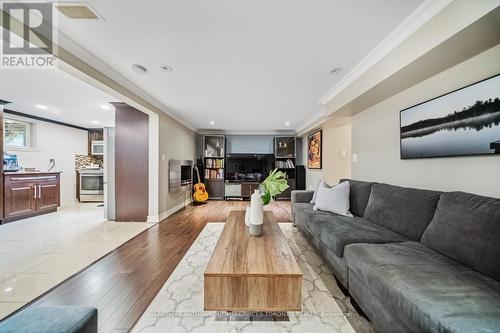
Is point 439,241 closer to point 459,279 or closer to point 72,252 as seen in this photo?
point 459,279

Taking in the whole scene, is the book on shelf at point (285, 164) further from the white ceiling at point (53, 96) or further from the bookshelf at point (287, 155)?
the white ceiling at point (53, 96)

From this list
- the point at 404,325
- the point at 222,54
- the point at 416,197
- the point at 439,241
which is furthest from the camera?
the point at 222,54

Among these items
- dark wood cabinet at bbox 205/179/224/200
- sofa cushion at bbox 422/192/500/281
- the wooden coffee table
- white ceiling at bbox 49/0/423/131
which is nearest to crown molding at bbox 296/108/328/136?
white ceiling at bbox 49/0/423/131

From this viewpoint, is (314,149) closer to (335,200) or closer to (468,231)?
(335,200)

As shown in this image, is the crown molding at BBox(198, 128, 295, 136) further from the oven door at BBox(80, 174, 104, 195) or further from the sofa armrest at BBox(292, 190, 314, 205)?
the oven door at BBox(80, 174, 104, 195)

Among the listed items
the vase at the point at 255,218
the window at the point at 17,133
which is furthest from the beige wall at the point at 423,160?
the window at the point at 17,133

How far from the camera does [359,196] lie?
246 cm

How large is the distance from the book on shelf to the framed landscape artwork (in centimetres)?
397

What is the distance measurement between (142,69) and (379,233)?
3163mm

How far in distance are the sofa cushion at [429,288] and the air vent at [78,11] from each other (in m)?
2.75

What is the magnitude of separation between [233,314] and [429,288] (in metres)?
1.23

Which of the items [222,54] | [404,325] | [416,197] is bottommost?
[404,325]

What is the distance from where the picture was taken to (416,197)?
171cm

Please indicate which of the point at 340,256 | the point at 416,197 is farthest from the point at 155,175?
the point at 416,197
